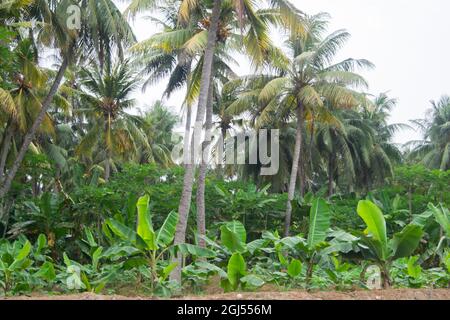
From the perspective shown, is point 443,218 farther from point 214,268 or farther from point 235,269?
point 214,268

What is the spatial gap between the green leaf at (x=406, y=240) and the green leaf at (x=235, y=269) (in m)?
2.65

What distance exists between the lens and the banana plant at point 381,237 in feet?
30.9

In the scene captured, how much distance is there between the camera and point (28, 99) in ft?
68.6

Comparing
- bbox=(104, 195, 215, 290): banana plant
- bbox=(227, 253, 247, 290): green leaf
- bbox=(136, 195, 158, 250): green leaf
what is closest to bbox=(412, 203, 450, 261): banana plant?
bbox=(227, 253, 247, 290): green leaf

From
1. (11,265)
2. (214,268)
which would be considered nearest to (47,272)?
(11,265)

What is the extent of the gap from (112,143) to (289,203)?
30.8 ft

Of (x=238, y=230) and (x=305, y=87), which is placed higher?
(x=305, y=87)

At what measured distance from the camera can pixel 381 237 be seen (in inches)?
370

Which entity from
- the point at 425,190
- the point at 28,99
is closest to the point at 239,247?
the point at 28,99

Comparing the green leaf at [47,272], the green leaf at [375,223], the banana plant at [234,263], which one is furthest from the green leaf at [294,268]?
the green leaf at [47,272]

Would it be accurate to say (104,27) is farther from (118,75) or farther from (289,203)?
(289,203)

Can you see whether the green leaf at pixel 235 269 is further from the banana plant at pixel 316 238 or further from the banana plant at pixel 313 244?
the banana plant at pixel 316 238

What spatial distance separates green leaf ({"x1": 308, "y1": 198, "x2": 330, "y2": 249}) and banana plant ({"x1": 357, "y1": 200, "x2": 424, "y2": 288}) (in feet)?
2.83

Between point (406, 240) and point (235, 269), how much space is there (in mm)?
2990
